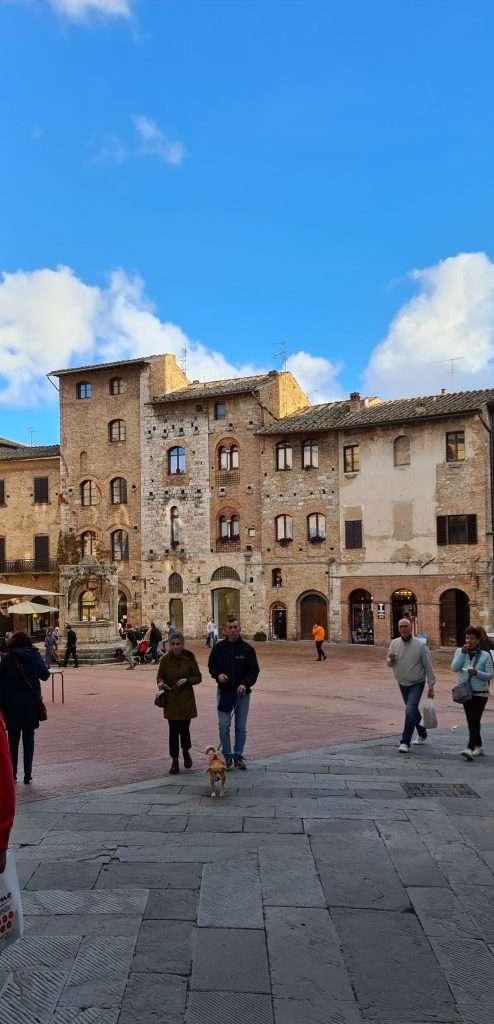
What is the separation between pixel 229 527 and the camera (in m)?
41.8

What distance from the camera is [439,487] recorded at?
3653cm

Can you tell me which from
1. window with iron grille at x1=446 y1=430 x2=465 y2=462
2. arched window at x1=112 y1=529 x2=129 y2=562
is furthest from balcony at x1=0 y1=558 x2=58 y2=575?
window with iron grille at x1=446 y1=430 x2=465 y2=462

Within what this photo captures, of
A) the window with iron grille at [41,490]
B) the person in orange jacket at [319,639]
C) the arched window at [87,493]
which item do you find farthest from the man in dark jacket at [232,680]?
the window with iron grille at [41,490]

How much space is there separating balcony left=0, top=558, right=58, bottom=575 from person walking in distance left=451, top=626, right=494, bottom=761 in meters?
37.0

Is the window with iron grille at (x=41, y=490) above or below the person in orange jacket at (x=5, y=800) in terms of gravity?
above

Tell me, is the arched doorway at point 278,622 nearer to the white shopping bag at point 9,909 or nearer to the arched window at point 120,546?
the arched window at point 120,546

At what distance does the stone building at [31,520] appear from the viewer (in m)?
45.7

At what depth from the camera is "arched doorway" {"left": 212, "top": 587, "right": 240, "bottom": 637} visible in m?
41.6

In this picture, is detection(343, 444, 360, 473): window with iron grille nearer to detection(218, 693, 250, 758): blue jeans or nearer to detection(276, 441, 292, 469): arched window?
detection(276, 441, 292, 469): arched window

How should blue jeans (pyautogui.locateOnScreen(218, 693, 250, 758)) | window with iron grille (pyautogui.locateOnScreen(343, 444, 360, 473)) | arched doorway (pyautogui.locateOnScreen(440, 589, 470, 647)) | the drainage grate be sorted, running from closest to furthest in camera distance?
the drainage grate, blue jeans (pyautogui.locateOnScreen(218, 693, 250, 758)), arched doorway (pyautogui.locateOnScreen(440, 589, 470, 647)), window with iron grille (pyautogui.locateOnScreen(343, 444, 360, 473))

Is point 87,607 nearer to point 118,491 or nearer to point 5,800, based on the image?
point 118,491

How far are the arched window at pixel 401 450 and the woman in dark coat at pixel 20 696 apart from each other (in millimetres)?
29813

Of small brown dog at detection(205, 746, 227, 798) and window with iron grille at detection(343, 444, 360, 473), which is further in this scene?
window with iron grille at detection(343, 444, 360, 473)

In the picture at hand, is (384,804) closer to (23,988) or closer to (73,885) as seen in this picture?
(73,885)
